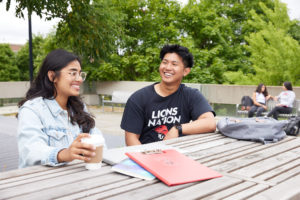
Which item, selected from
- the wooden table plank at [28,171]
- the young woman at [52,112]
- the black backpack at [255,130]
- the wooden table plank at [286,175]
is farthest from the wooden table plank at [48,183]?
the black backpack at [255,130]

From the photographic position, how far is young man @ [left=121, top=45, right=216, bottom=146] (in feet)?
10.1

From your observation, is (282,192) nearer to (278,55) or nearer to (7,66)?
(278,55)

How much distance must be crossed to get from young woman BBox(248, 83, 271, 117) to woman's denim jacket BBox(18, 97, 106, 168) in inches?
320

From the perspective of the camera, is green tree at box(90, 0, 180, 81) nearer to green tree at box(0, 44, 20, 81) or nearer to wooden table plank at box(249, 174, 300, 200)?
wooden table plank at box(249, 174, 300, 200)

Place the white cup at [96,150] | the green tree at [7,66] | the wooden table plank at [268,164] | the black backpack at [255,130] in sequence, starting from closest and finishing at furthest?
1. the white cup at [96,150]
2. the wooden table plank at [268,164]
3. the black backpack at [255,130]
4. the green tree at [7,66]

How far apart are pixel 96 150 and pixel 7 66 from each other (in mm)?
38671

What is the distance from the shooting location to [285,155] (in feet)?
7.14

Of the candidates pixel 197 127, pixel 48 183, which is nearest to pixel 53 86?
pixel 48 183

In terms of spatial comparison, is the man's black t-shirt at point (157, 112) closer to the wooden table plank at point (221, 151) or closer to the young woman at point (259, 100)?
the wooden table plank at point (221, 151)

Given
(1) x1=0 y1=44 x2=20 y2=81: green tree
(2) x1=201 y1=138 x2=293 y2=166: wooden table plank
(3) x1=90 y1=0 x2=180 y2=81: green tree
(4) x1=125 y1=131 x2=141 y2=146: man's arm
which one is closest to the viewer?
(2) x1=201 y1=138 x2=293 y2=166: wooden table plank

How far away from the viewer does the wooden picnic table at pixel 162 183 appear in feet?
4.62

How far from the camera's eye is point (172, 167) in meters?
1.72

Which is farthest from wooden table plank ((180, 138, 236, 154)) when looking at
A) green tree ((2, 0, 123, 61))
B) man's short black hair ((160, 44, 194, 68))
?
green tree ((2, 0, 123, 61))

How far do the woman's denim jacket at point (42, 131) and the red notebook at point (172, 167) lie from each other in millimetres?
467
